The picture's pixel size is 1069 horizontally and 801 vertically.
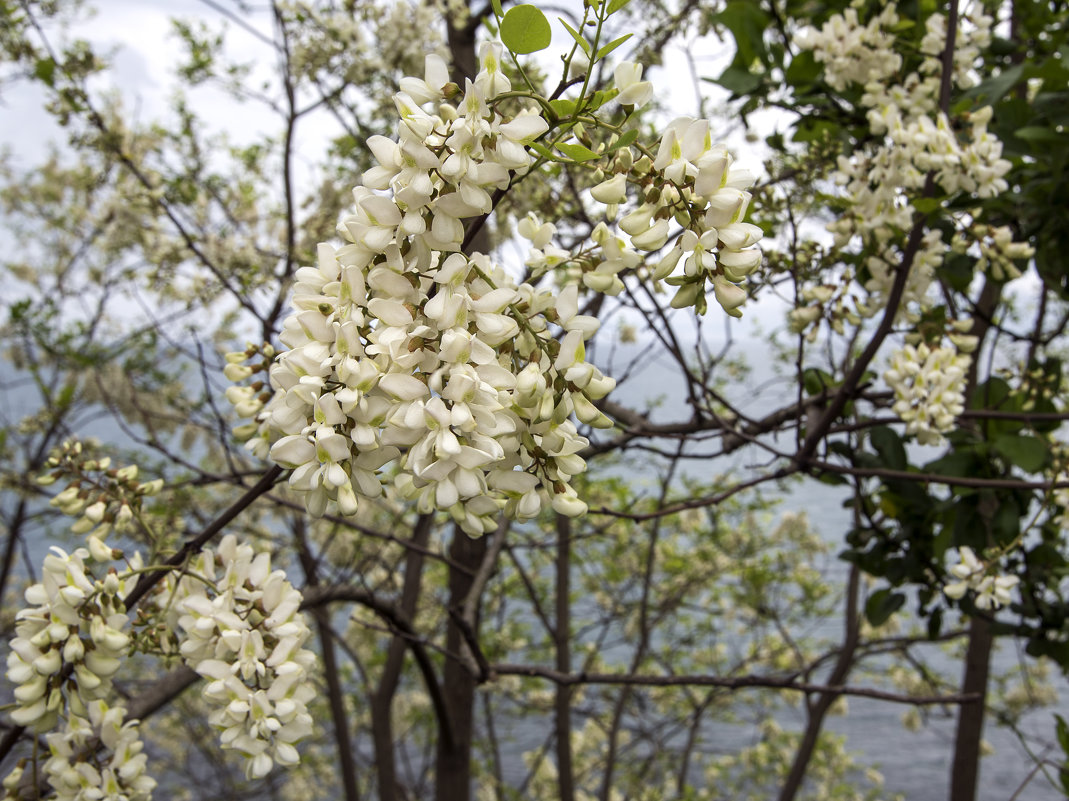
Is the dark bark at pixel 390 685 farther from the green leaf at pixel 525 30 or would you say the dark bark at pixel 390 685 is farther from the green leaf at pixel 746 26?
the green leaf at pixel 525 30

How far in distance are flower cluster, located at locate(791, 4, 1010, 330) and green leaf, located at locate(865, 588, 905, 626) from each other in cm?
72

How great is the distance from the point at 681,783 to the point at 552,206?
383 centimetres

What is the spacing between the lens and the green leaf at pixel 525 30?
47 centimetres

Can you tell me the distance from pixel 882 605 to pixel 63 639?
160 centimetres

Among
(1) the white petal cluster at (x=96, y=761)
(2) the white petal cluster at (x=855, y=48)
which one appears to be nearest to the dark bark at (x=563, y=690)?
(2) the white petal cluster at (x=855, y=48)

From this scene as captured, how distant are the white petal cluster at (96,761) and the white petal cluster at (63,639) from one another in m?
0.04

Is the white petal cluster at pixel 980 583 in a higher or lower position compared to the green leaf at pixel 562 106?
lower

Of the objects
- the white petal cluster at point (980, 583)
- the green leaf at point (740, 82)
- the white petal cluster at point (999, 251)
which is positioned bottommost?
the white petal cluster at point (980, 583)

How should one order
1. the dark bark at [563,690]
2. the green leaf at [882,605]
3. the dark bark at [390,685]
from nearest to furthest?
the green leaf at [882,605]
the dark bark at [390,685]
the dark bark at [563,690]

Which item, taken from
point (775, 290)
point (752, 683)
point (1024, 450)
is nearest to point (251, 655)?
point (752, 683)

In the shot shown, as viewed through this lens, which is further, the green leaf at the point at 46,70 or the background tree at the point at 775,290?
the green leaf at the point at 46,70

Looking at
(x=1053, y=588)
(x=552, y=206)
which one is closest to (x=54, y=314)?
(x=552, y=206)

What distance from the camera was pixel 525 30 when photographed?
49 centimetres

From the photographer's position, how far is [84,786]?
2.33 ft
